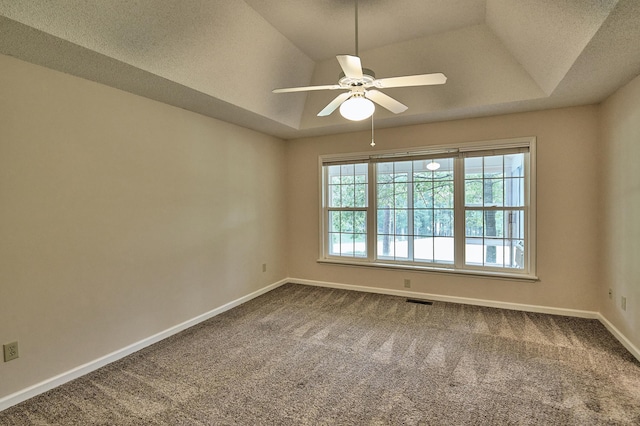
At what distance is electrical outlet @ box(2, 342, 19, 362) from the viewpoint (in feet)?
6.91

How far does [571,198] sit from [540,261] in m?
0.79

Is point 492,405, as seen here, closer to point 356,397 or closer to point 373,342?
point 356,397

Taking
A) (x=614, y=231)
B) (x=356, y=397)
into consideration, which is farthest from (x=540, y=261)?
(x=356, y=397)

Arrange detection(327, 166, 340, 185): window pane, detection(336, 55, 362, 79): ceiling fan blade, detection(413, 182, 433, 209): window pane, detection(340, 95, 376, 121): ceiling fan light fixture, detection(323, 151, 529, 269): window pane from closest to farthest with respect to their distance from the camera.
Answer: detection(336, 55, 362, 79): ceiling fan blade, detection(340, 95, 376, 121): ceiling fan light fixture, detection(323, 151, 529, 269): window pane, detection(413, 182, 433, 209): window pane, detection(327, 166, 340, 185): window pane

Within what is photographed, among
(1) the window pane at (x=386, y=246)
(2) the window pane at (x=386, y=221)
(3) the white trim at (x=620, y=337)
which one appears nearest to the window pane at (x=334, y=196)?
(2) the window pane at (x=386, y=221)

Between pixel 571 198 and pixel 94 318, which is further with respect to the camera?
pixel 571 198

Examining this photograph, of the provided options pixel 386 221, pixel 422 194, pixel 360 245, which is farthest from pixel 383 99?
pixel 360 245

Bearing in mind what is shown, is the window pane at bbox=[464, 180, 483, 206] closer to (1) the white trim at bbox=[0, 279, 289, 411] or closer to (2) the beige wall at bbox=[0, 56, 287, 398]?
(2) the beige wall at bbox=[0, 56, 287, 398]

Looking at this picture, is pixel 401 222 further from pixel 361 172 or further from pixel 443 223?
pixel 361 172

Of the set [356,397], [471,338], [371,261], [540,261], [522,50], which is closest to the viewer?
[356,397]

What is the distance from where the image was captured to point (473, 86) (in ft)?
11.0

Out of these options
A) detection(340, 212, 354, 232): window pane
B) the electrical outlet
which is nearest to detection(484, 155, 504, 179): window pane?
detection(340, 212, 354, 232): window pane

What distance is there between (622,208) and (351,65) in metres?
2.90

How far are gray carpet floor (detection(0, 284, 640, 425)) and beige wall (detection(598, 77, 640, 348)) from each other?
1.01ft
